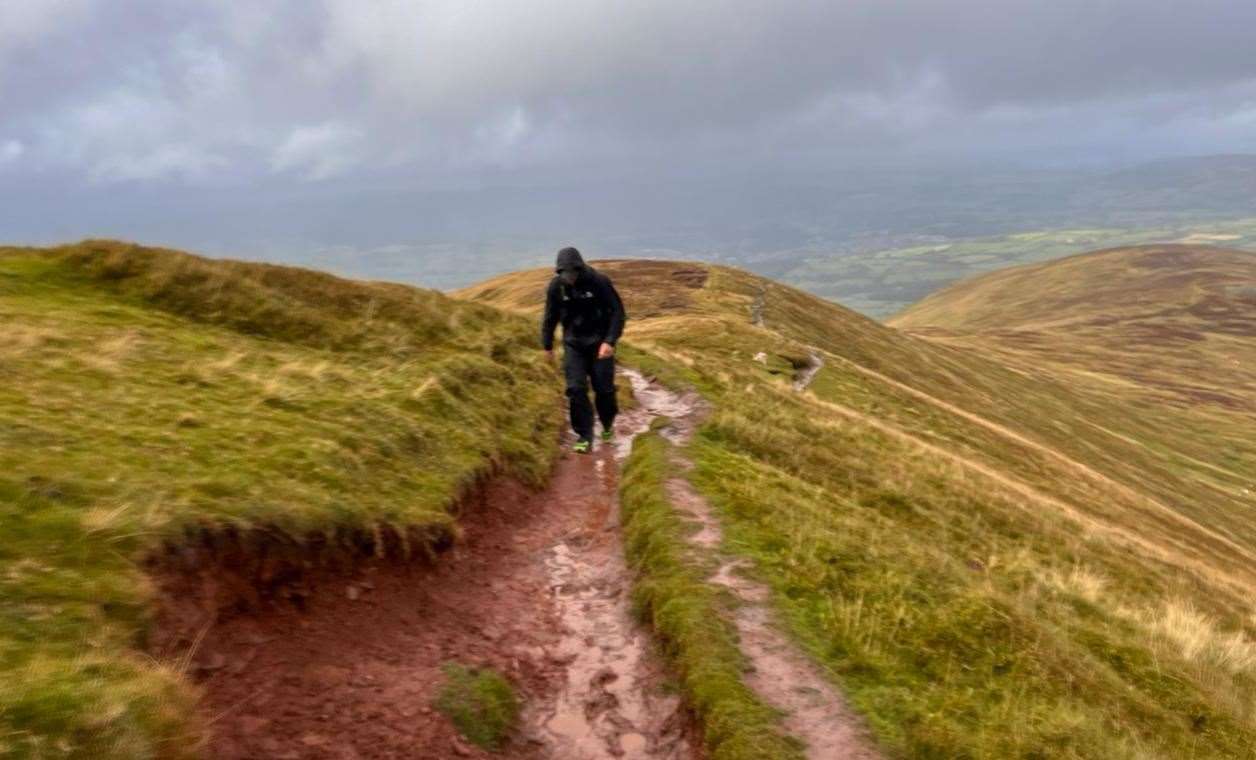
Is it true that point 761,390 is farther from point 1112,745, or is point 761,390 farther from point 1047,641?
point 1112,745

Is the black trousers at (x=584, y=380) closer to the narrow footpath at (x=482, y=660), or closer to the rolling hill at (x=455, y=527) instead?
the rolling hill at (x=455, y=527)

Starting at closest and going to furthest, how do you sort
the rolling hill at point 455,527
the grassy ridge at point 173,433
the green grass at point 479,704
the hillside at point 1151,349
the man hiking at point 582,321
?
the grassy ridge at point 173,433 → the rolling hill at point 455,527 → the green grass at point 479,704 → the man hiking at point 582,321 → the hillside at point 1151,349

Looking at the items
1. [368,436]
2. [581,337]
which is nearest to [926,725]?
[368,436]

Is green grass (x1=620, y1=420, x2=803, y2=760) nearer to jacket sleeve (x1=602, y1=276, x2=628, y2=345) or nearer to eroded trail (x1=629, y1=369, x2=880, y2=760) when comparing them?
eroded trail (x1=629, y1=369, x2=880, y2=760)

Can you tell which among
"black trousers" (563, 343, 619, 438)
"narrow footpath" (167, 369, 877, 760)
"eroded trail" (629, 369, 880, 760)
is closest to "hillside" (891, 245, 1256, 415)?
"black trousers" (563, 343, 619, 438)

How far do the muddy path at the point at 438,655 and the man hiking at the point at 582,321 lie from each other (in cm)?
465

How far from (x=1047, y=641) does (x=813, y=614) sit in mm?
3451

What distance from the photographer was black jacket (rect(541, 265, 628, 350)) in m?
17.2

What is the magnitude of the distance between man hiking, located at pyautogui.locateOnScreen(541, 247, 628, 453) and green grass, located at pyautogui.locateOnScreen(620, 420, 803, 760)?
10.8 ft

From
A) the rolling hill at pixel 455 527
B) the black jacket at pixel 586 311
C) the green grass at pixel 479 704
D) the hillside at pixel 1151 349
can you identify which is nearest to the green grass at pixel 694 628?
the rolling hill at pixel 455 527

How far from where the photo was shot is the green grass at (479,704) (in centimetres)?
823

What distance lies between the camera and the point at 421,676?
880 centimetres

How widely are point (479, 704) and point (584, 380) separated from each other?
10.1 meters

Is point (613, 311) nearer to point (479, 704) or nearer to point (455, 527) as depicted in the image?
point (455, 527)
